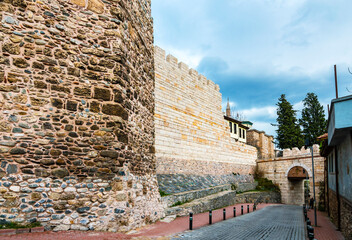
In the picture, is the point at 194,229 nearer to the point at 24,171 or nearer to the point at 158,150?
the point at 24,171

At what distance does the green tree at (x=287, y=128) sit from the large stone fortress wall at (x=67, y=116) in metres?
33.7

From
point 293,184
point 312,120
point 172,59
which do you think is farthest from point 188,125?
point 312,120

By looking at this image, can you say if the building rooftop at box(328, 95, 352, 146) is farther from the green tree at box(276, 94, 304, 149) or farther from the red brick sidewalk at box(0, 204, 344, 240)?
the green tree at box(276, 94, 304, 149)

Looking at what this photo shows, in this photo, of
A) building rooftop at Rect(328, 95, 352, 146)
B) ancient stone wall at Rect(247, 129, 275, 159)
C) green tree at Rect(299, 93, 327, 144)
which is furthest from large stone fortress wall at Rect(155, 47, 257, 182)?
green tree at Rect(299, 93, 327, 144)

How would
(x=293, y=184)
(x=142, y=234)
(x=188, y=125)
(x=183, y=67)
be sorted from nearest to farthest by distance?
(x=142, y=234) < (x=188, y=125) < (x=183, y=67) < (x=293, y=184)

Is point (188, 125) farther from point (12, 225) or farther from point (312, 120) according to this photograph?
point (312, 120)

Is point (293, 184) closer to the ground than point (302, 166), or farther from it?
closer to the ground

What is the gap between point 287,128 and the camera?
36969 millimetres

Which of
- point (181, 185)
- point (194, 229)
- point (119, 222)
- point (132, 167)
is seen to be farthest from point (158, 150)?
point (119, 222)

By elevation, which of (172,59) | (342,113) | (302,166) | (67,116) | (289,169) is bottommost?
(289,169)

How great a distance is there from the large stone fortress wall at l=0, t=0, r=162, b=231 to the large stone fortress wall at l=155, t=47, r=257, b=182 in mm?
9678

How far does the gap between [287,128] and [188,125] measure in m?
22.4

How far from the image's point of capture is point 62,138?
6.20 meters

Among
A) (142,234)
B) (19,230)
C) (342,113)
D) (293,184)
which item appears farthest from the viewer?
(293,184)
